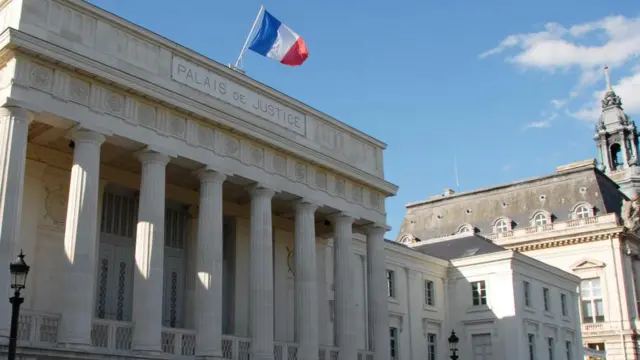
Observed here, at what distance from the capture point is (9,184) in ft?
62.5

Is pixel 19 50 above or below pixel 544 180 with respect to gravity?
below

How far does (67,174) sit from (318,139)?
32.1ft

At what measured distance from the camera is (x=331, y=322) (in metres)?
34.8

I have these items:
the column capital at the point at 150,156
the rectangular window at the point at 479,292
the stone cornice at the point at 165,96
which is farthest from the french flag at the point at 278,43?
the rectangular window at the point at 479,292

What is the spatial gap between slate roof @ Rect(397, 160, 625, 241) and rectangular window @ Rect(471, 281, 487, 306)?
20.8 meters

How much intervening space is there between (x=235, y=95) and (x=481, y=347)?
77.0 ft

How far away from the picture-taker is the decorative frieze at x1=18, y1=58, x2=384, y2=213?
20.7 m

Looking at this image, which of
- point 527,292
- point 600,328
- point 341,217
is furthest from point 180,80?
point 600,328

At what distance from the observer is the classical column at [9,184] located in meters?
18.3

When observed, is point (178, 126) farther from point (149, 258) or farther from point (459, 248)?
point (459, 248)

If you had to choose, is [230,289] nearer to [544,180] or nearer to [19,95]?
[19,95]

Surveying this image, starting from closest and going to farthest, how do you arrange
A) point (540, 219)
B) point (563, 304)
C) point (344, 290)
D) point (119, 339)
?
1. point (119, 339)
2. point (344, 290)
3. point (563, 304)
4. point (540, 219)

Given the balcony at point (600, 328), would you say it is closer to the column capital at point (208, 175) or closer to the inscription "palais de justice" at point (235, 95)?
the inscription "palais de justice" at point (235, 95)

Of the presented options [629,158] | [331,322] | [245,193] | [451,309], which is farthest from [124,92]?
[629,158]
